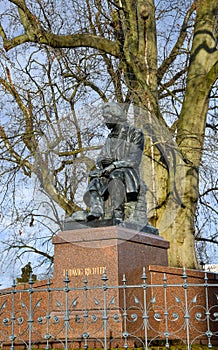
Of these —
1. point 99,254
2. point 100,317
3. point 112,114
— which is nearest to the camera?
point 100,317

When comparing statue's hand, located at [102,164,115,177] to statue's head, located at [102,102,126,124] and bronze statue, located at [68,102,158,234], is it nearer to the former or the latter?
bronze statue, located at [68,102,158,234]

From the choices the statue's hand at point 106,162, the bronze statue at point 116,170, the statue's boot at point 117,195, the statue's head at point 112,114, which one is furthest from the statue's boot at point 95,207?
the statue's head at point 112,114

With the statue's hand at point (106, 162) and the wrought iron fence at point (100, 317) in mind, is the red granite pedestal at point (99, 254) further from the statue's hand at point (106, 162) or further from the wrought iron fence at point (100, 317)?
the statue's hand at point (106, 162)

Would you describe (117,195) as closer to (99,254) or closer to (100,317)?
(99,254)

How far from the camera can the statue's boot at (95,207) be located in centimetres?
964

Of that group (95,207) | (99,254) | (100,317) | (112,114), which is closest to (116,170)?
(95,207)

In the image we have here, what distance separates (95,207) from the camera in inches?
388

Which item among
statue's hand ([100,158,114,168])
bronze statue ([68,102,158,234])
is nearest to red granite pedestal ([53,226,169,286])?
bronze statue ([68,102,158,234])

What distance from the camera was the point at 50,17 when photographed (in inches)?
616

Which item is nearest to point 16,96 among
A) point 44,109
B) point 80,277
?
point 44,109

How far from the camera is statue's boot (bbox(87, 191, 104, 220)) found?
380 inches

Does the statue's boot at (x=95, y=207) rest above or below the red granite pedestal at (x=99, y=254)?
above

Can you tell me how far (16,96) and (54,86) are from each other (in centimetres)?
103

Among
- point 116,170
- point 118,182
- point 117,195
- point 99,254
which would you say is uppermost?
point 116,170
